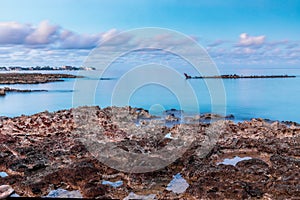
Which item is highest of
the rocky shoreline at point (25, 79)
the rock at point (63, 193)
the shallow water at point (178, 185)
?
the rocky shoreline at point (25, 79)

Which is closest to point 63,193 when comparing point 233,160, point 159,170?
point 159,170

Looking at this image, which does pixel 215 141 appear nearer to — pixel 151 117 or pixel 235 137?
pixel 235 137

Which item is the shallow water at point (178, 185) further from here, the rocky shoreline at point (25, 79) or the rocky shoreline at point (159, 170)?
the rocky shoreline at point (25, 79)

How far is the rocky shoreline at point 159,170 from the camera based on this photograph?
270 inches

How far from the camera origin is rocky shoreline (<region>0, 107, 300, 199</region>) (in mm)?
6867

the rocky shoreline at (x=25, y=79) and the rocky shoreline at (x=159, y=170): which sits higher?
the rocky shoreline at (x=25, y=79)

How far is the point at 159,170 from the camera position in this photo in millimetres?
8102

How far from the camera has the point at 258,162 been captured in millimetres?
8602

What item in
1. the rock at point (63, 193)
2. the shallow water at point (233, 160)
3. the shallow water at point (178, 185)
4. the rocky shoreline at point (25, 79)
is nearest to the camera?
the rock at point (63, 193)

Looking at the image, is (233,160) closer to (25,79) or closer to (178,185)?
(178,185)

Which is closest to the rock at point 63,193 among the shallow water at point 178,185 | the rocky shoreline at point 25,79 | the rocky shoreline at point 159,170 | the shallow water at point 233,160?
the rocky shoreline at point 159,170

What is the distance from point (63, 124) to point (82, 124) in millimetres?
778

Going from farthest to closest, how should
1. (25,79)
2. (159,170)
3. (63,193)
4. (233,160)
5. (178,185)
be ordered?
(25,79)
(233,160)
(159,170)
(178,185)
(63,193)

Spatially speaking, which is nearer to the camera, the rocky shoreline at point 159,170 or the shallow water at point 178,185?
the rocky shoreline at point 159,170
